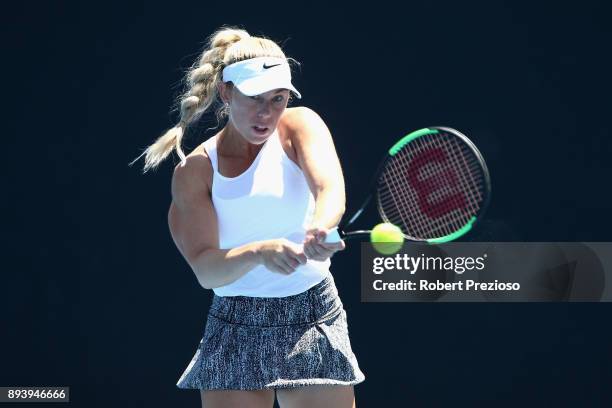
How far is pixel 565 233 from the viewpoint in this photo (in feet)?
14.9

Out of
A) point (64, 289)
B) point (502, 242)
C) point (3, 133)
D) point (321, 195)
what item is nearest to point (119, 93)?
point (3, 133)

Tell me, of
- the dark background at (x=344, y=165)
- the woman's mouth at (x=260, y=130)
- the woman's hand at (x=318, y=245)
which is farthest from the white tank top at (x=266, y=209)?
the dark background at (x=344, y=165)

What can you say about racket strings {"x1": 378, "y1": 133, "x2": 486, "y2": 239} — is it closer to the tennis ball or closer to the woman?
the tennis ball

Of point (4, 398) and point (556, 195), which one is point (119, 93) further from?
point (556, 195)

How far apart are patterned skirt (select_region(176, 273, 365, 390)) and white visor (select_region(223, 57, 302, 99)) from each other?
566mm

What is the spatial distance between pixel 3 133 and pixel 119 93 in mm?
508

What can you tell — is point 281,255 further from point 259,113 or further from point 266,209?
point 259,113

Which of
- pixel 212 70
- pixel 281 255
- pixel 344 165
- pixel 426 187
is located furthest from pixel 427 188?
pixel 344 165

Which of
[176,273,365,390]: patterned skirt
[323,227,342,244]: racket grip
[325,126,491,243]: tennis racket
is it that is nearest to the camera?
[323,227,342,244]: racket grip

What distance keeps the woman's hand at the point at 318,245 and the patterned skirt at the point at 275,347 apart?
406 mm

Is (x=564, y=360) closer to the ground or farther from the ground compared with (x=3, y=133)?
closer to the ground

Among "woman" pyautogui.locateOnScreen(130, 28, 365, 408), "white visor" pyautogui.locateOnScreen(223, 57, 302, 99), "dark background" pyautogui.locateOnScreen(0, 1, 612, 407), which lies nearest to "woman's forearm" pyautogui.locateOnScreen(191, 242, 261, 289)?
"woman" pyautogui.locateOnScreen(130, 28, 365, 408)

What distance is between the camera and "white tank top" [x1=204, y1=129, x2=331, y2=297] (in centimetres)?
293

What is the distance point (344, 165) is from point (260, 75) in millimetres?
1779
